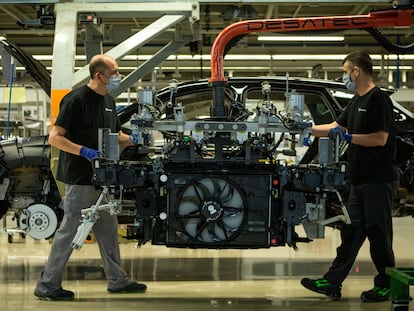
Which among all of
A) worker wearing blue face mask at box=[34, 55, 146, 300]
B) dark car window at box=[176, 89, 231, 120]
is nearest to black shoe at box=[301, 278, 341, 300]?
worker wearing blue face mask at box=[34, 55, 146, 300]

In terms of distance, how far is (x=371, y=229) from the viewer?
4527 mm

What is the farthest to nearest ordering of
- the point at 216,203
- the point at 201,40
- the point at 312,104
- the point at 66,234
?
the point at 201,40 → the point at 312,104 → the point at 66,234 → the point at 216,203

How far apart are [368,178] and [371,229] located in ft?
1.13

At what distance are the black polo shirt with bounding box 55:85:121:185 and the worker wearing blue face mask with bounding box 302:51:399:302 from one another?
4.87 feet

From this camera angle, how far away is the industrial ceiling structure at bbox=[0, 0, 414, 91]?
6.49 metres

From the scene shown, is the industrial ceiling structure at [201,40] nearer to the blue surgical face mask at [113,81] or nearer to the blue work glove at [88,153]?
the blue surgical face mask at [113,81]

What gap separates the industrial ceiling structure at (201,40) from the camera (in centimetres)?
649

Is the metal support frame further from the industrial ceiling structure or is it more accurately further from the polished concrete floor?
the polished concrete floor

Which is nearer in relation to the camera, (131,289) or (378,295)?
(378,295)

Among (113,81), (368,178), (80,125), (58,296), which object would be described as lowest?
(58,296)

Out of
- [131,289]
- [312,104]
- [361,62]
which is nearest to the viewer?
[361,62]

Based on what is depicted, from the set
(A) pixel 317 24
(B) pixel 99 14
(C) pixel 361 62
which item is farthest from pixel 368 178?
(B) pixel 99 14

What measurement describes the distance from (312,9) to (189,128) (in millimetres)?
5904

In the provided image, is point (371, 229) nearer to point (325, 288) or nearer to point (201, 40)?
point (325, 288)
